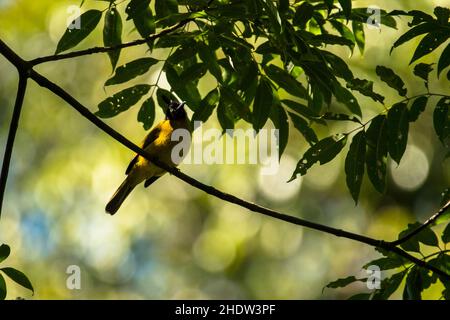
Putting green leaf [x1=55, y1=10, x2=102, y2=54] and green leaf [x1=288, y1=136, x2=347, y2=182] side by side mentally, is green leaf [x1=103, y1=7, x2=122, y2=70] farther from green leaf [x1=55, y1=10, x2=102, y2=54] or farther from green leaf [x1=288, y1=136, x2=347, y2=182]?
green leaf [x1=288, y1=136, x2=347, y2=182]

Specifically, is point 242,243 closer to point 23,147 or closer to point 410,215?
point 410,215

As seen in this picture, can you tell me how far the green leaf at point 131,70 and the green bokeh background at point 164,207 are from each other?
17.4 ft

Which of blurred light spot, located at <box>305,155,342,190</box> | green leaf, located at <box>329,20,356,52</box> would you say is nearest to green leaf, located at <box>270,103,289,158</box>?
green leaf, located at <box>329,20,356,52</box>

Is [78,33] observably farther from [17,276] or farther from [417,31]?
[417,31]

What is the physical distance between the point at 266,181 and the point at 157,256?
90.1 inches

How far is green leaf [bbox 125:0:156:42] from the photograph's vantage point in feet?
9.32

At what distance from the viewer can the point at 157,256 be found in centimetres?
1052

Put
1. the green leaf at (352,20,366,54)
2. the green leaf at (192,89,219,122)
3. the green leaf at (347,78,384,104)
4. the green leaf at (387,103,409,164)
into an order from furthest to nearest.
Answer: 1. the green leaf at (352,20,366,54)
2. the green leaf at (192,89,219,122)
3. the green leaf at (347,78,384,104)
4. the green leaf at (387,103,409,164)

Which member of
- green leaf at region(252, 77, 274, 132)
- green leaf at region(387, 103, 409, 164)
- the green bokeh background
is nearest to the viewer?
green leaf at region(387, 103, 409, 164)

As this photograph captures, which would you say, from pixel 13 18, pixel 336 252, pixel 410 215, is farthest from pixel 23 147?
pixel 410 215

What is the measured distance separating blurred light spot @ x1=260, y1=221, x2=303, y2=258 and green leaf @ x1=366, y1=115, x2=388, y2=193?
637 cm

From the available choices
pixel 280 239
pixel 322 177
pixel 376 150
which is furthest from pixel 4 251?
pixel 280 239

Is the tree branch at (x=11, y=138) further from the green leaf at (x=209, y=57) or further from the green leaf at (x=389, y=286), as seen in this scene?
the green leaf at (x=389, y=286)
